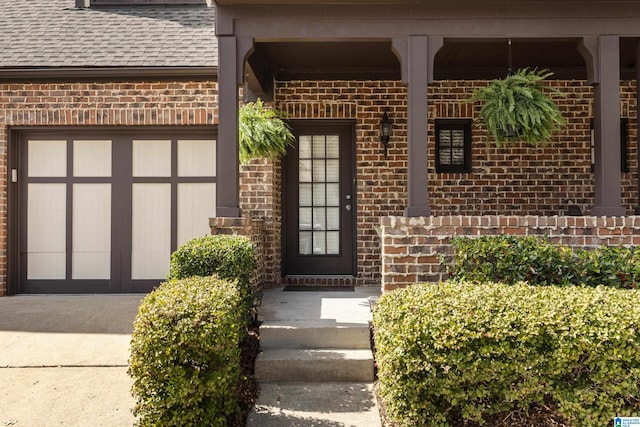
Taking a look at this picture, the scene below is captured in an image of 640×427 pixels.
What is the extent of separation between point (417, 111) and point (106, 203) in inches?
174

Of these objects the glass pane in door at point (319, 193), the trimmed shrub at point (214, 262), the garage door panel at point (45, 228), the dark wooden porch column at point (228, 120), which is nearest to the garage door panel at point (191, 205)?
the glass pane in door at point (319, 193)

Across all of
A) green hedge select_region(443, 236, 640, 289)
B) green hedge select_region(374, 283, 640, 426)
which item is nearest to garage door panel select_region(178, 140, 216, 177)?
green hedge select_region(443, 236, 640, 289)

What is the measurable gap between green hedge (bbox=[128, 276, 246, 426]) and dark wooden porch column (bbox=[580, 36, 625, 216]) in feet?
12.2

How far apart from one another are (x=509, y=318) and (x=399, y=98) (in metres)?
4.66

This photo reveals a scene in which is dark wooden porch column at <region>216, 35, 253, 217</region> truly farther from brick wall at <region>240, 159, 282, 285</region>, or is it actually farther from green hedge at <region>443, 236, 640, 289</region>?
green hedge at <region>443, 236, 640, 289</region>

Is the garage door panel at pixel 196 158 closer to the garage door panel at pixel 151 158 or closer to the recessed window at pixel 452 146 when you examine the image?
the garage door panel at pixel 151 158

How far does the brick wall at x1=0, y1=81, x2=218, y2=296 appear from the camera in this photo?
679 cm

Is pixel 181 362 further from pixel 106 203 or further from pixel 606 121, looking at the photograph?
pixel 106 203

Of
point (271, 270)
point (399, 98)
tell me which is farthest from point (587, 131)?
point (271, 270)

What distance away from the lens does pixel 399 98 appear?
698cm

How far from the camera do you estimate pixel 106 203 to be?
7.02 meters

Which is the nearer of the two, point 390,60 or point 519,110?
point 519,110

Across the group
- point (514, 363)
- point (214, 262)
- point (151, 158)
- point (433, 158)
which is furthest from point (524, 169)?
point (151, 158)

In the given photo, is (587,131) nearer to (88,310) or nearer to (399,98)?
(399,98)
